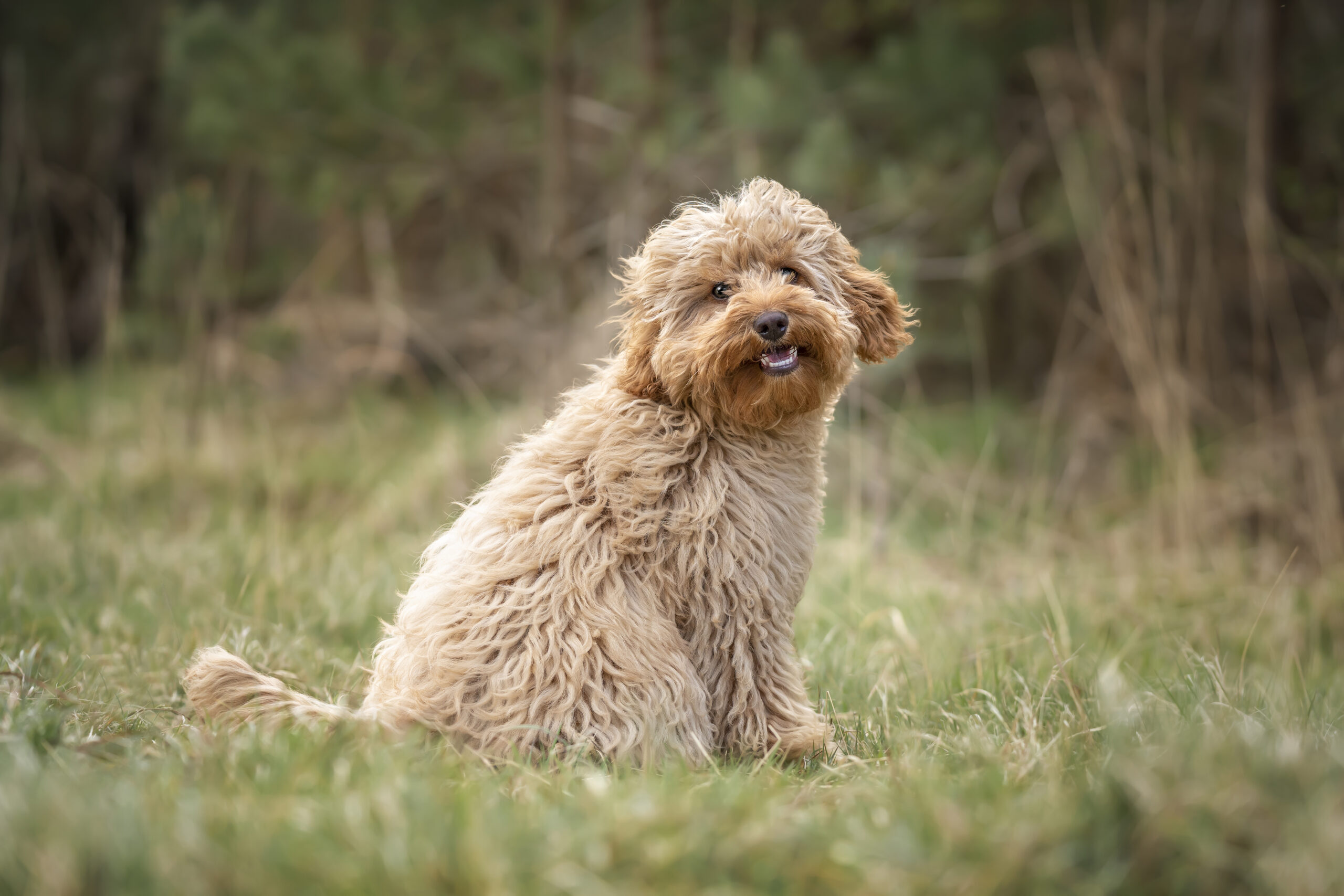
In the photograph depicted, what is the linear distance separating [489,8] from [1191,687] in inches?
296

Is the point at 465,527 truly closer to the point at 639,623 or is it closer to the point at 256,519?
the point at 639,623

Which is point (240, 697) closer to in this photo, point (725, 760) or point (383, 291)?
point (725, 760)

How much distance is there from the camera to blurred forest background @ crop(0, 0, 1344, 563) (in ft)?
20.8

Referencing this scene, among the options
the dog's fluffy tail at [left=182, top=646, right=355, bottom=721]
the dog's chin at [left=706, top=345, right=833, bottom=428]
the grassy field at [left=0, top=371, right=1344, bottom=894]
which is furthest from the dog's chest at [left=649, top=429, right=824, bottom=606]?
the dog's fluffy tail at [left=182, top=646, right=355, bottom=721]

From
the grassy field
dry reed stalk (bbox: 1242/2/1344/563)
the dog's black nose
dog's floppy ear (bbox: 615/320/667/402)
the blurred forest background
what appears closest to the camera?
the grassy field

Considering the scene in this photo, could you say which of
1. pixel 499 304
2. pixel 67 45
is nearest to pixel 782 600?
pixel 499 304

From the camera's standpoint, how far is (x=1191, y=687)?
10.6 ft

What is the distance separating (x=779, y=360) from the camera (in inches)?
115

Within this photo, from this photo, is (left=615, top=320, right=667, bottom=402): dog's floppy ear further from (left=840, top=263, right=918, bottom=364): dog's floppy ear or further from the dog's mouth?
(left=840, top=263, right=918, bottom=364): dog's floppy ear

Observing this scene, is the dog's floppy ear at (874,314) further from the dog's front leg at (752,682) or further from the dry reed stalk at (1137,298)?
the dry reed stalk at (1137,298)

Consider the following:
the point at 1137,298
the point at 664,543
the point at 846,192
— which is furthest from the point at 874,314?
the point at 846,192

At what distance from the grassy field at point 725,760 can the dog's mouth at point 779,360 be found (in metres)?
1.04

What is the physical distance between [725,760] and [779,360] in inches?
44.0

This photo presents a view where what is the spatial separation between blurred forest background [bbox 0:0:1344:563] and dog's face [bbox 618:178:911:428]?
1.83 metres
